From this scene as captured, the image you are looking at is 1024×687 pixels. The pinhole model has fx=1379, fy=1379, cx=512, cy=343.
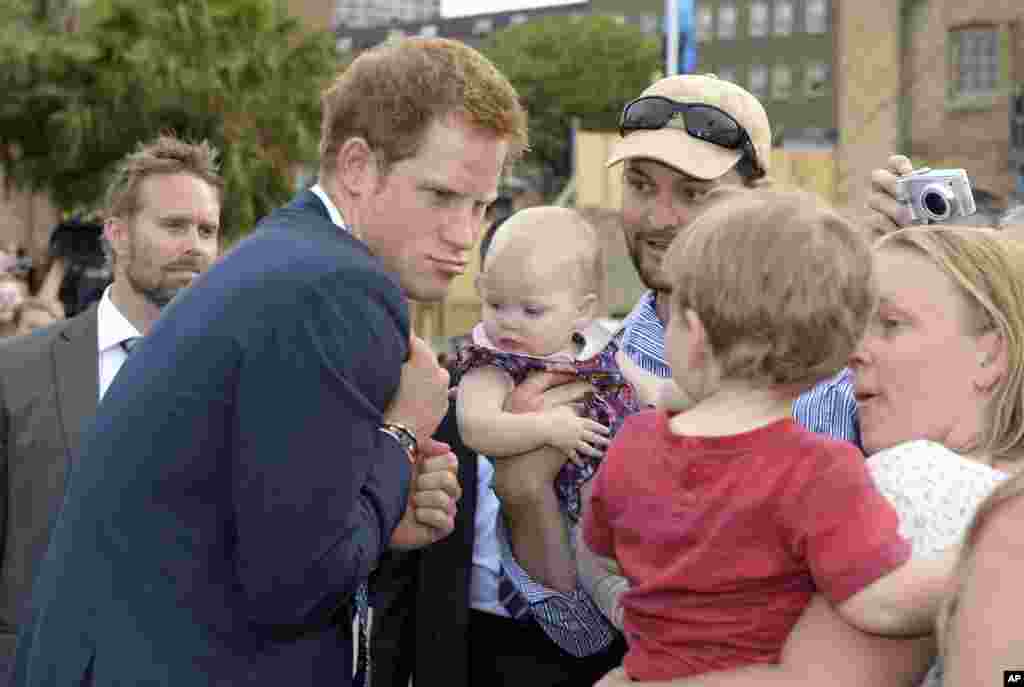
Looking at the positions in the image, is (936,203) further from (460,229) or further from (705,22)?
(705,22)

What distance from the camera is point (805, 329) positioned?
2.19m

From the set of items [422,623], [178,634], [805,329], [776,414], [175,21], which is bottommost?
[422,623]

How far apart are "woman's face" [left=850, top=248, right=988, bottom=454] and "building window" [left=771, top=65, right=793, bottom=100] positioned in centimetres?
9751

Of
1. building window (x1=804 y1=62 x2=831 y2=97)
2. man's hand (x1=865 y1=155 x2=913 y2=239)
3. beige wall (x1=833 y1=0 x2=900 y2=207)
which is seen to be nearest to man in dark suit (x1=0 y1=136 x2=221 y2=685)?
man's hand (x1=865 y1=155 x2=913 y2=239)

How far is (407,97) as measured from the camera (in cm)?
271

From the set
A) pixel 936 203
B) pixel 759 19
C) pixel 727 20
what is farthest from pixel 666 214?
pixel 727 20

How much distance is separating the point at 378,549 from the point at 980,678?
1.06 m

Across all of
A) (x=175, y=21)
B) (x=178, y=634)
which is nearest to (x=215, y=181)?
(x=178, y=634)

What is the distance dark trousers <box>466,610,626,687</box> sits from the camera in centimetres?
346

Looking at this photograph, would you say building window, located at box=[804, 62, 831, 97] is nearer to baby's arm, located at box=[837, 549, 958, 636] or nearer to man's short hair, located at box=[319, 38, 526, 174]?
man's short hair, located at box=[319, 38, 526, 174]

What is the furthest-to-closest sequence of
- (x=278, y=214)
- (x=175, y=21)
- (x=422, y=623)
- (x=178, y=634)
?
(x=175, y=21)
(x=422, y=623)
(x=278, y=214)
(x=178, y=634)

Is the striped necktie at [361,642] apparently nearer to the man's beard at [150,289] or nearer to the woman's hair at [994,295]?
the woman's hair at [994,295]

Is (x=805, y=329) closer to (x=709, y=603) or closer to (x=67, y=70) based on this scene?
(x=709, y=603)

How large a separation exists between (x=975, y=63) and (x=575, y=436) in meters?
38.5
